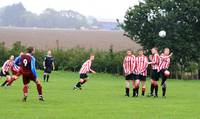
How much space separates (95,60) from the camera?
57562 mm

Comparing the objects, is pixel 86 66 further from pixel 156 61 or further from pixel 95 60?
pixel 95 60

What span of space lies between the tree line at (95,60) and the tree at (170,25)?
1.06 metres

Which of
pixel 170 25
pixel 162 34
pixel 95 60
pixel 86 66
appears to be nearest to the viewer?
pixel 86 66

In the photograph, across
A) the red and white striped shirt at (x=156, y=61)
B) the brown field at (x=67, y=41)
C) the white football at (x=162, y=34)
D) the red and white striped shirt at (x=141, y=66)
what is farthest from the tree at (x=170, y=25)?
the red and white striped shirt at (x=156, y=61)

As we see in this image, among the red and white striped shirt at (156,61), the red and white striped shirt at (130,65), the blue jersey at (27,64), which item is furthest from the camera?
the red and white striped shirt at (130,65)

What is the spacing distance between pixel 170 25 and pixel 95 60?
9.47 metres

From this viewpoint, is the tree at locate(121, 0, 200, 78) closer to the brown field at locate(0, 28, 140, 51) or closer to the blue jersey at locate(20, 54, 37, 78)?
the brown field at locate(0, 28, 140, 51)

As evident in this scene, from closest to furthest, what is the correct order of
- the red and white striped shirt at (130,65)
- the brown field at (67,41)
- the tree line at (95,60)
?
the red and white striped shirt at (130,65) < the tree line at (95,60) < the brown field at (67,41)

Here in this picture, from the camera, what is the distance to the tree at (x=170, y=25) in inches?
2001

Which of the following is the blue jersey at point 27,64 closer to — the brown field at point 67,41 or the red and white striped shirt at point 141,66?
the red and white striped shirt at point 141,66

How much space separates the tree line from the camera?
53.5 meters

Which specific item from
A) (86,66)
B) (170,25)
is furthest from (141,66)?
(170,25)

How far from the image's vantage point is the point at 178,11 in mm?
51438

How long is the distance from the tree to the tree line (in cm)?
106
